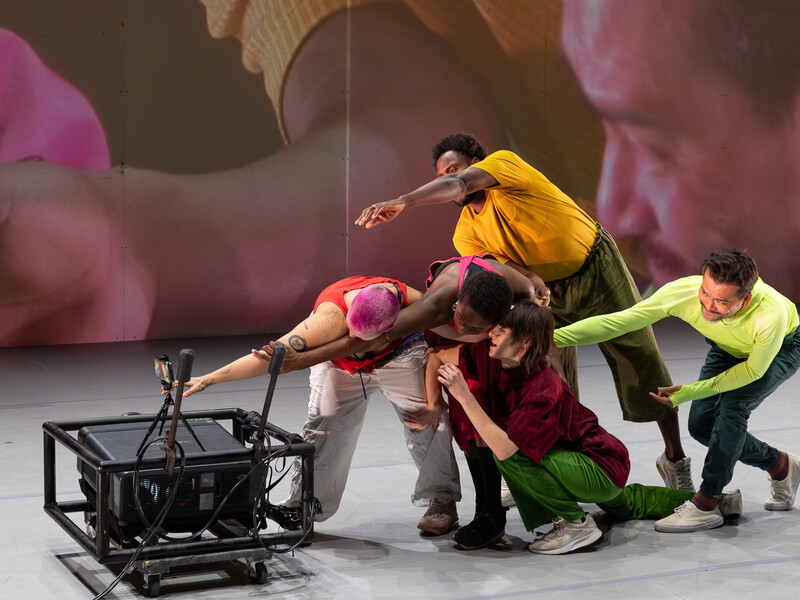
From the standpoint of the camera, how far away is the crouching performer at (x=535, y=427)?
3.48 metres

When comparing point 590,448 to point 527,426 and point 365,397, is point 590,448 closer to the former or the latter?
point 527,426

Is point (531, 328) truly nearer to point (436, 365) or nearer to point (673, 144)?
point (436, 365)

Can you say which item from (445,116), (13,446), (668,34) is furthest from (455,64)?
(13,446)

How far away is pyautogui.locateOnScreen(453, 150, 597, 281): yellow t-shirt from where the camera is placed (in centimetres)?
410

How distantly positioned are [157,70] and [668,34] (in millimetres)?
4310

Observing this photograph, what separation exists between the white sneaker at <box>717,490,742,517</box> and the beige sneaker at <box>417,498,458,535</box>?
946mm

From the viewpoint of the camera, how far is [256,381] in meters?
6.46

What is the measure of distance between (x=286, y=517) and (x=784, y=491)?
6.14 feet

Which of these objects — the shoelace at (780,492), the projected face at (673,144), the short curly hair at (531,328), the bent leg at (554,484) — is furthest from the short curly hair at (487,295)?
the projected face at (673,144)

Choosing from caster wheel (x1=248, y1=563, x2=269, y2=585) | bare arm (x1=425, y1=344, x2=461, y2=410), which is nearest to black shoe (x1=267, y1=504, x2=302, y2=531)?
caster wheel (x1=248, y1=563, x2=269, y2=585)

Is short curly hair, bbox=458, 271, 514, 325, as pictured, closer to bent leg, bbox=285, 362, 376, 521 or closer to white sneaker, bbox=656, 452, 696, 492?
bent leg, bbox=285, 362, 376, 521

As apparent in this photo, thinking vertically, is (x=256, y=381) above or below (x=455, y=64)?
below

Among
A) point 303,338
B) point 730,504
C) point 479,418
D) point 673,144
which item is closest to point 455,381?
point 479,418

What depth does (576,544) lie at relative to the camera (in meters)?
3.58
